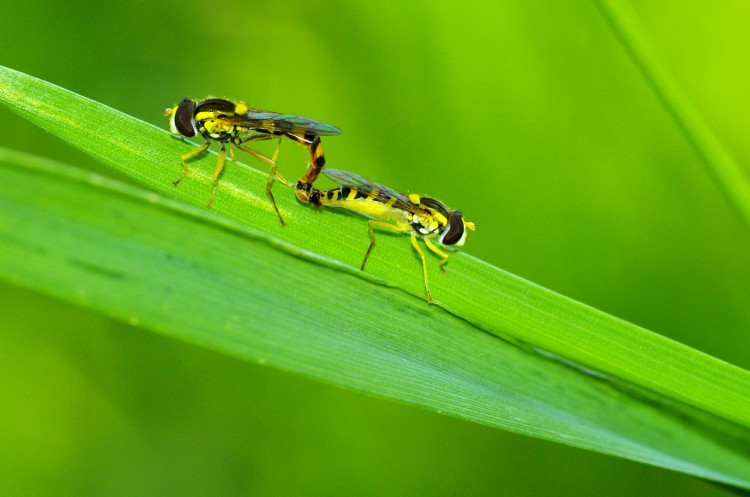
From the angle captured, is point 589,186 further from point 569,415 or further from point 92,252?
point 92,252

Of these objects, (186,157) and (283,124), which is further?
(283,124)

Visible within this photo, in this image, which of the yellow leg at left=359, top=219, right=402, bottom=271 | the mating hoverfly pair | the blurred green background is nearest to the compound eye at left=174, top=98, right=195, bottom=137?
the mating hoverfly pair

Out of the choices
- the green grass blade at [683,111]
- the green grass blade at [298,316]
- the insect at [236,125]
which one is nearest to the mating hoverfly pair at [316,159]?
the insect at [236,125]

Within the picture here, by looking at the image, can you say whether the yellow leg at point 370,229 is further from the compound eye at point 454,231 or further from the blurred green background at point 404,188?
the blurred green background at point 404,188

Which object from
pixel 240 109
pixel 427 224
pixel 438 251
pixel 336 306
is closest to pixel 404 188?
pixel 427 224

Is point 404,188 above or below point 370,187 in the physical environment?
above

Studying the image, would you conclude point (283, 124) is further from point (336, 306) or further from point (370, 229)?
point (336, 306)

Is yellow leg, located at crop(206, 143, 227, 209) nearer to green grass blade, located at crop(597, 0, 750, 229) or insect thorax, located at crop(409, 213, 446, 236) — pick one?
insect thorax, located at crop(409, 213, 446, 236)

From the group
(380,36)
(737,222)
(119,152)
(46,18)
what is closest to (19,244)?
(119,152)
